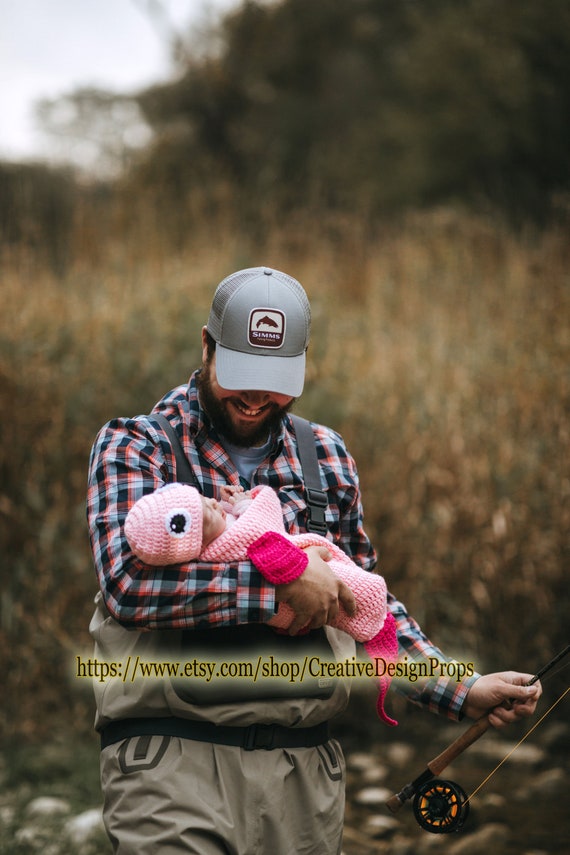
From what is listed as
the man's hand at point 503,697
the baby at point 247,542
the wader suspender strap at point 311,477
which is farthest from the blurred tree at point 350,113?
the man's hand at point 503,697

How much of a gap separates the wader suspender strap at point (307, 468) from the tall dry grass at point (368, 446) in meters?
2.66

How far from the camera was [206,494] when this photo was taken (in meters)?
2.28

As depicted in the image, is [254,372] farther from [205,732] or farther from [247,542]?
[205,732]

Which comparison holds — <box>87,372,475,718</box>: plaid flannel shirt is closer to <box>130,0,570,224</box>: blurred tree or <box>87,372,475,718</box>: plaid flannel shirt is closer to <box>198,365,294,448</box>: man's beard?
<box>198,365,294,448</box>: man's beard

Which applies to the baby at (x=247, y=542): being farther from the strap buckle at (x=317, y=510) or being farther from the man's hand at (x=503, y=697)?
the man's hand at (x=503, y=697)

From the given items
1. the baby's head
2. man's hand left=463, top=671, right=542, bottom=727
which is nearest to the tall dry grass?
man's hand left=463, top=671, right=542, bottom=727

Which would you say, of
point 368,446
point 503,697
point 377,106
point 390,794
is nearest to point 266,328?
point 503,697

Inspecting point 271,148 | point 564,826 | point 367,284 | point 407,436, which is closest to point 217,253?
point 367,284

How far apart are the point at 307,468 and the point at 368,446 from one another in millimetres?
2993

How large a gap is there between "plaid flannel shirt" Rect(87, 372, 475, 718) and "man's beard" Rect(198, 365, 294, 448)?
0.09ft

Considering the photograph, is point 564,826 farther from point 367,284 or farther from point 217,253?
point 367,284

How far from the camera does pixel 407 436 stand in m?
5.44

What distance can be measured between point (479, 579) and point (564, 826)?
4.33 feet

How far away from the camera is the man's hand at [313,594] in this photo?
204 cm
